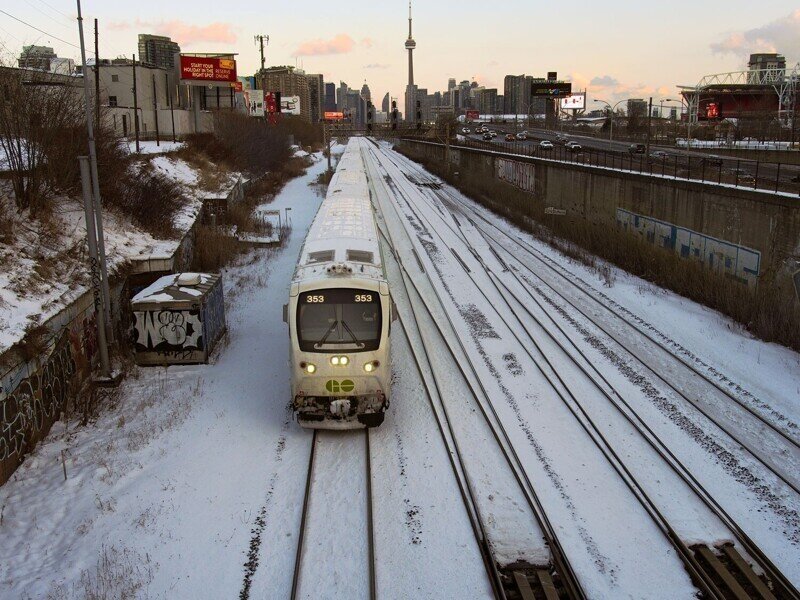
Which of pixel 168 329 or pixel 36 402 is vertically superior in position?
pixel 168 329

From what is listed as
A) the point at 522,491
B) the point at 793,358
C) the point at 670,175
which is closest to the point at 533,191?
the point at 670,175

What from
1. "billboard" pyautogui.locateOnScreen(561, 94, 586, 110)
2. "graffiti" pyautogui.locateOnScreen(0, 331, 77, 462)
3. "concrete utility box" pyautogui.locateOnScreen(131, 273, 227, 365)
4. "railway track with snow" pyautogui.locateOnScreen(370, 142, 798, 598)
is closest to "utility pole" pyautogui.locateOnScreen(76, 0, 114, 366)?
"concrete utility box" pyautogui.locateOnScreen(131, 273, 227, 365)

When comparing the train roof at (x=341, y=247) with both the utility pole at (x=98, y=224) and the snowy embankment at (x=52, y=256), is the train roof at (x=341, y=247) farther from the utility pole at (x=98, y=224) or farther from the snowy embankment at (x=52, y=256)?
the snowy embankment at (x=52, y=256)

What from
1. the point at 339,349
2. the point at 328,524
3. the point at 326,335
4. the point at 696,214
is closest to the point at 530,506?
the point at 328,524

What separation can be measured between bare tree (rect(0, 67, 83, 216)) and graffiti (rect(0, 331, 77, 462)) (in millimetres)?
5726

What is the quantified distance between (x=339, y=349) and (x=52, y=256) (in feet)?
26.2

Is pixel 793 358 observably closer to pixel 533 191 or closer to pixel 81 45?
pixel 81 45

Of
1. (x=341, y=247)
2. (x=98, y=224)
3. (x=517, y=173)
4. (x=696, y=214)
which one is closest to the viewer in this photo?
(x=341, y=247)

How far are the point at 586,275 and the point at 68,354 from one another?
16425 mm

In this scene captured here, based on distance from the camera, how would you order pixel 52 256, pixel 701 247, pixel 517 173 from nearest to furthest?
pixel 52 256 < pixel 701 247 < pixel 517 173

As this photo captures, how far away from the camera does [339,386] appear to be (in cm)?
1070

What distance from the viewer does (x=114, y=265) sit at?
52.6 feet

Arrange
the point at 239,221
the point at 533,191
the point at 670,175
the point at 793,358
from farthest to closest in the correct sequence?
the point at 533,191
the point at 239,221
the point at 670,175
the point at 793,358

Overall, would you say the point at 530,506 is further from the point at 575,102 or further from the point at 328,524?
the point at 575,102
